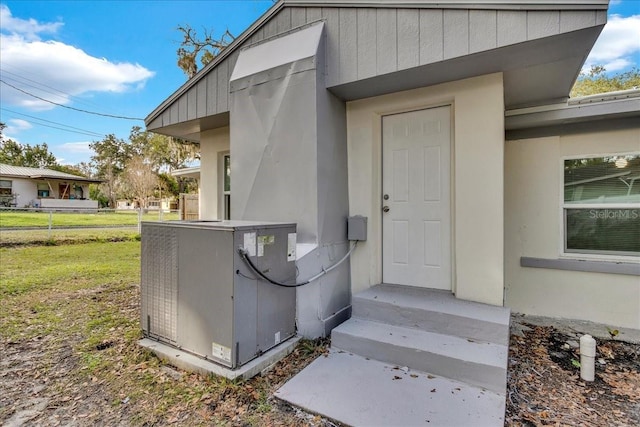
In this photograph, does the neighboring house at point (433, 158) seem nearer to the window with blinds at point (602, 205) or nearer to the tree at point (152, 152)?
the window with blinds at point (602, 205)

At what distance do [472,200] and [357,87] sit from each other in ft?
5.57

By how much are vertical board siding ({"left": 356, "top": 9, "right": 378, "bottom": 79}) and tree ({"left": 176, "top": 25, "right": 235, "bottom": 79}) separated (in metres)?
7.92

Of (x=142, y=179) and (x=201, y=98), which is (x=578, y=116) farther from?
(x=142, y=179)

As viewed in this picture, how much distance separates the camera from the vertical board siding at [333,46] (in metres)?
3.20

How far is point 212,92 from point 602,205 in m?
5.22

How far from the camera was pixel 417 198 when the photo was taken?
3.39 metres

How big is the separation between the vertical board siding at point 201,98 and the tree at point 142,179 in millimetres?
30837

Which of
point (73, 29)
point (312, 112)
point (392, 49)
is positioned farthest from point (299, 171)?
point (73, 29)

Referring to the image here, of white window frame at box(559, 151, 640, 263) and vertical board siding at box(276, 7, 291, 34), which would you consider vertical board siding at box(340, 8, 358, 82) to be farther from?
white window frame at box(559, 151, 640, 263)

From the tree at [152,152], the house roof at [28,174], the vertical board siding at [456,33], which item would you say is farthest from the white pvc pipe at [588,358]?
the house roof at [28,174]

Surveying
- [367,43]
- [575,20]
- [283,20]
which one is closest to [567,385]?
[575,20]

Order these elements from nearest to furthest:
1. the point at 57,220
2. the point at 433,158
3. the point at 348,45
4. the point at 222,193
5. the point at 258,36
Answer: the point at 348,45
the point at 433,158
the point at 258,36
the point at 222,193
the point at 57,220

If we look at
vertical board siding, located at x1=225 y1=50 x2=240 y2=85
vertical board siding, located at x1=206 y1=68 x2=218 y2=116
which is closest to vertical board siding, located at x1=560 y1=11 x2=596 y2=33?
vertical board siding, located at x1=225 y1=50 x2=240 y2=85

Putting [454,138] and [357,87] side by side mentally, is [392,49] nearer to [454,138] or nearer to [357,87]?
[357,87]
